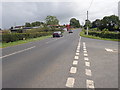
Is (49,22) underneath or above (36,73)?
above

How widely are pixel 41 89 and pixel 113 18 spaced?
363 feet

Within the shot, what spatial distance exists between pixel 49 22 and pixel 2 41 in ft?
300

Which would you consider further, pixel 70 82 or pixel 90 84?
pixel 70 82

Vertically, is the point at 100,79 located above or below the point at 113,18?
below

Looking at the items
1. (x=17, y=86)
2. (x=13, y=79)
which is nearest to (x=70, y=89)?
(x=17, y=86)

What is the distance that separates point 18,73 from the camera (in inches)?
193

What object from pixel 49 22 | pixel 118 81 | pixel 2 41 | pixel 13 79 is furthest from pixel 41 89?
pixel 49 22

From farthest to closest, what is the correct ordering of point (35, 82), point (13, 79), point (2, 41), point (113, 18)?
1. point (113, 18)
2. point (2, 41)
3. point (13, 79)
4. point (35, 82)

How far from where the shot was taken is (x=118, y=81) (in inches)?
162

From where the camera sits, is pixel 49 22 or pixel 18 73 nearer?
pixel 18 73

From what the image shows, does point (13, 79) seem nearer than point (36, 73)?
Yes

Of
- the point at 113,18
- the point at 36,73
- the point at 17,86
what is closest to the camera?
the point at 17,86

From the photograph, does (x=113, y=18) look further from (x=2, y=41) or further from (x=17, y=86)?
(x=17, y=86)

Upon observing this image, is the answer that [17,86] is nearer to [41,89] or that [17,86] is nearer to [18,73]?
[41,89]
